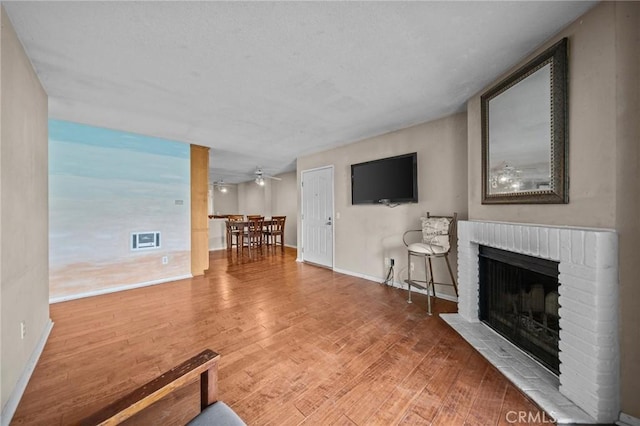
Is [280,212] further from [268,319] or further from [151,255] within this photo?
[268,319]

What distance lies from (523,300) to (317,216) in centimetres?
342

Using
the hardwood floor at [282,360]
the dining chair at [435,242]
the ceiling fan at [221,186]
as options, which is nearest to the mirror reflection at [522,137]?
the dining chair at [435,242]

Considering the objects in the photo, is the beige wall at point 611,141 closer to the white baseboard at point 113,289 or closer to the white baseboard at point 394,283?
the white baseboard at point 394,283

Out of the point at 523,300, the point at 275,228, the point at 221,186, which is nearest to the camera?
the point at 523,300

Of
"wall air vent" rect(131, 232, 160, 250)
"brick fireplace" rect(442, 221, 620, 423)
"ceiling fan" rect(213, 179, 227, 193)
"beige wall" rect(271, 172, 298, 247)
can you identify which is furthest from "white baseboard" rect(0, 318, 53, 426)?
"ceiling fan" rect(213, 179, 227, 193)

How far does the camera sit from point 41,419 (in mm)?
1296

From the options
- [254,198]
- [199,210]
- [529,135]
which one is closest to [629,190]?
[529,135]

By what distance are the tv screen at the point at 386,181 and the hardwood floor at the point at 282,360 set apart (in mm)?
1390

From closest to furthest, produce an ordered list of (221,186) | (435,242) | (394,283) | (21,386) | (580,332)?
(580,332) → (21,386) → (435,242) → (394,283) → (221,186)

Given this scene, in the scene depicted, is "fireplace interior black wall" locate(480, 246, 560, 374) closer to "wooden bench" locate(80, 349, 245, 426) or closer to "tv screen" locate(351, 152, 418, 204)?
"tv screen" locate(351, 152, 418, 204)

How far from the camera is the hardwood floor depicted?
1342 millimetres

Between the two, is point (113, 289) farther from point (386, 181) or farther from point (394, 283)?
point (386, 181)

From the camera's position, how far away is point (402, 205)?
3424mm

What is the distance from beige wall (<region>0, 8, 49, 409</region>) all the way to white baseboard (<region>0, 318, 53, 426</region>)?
3 cm
